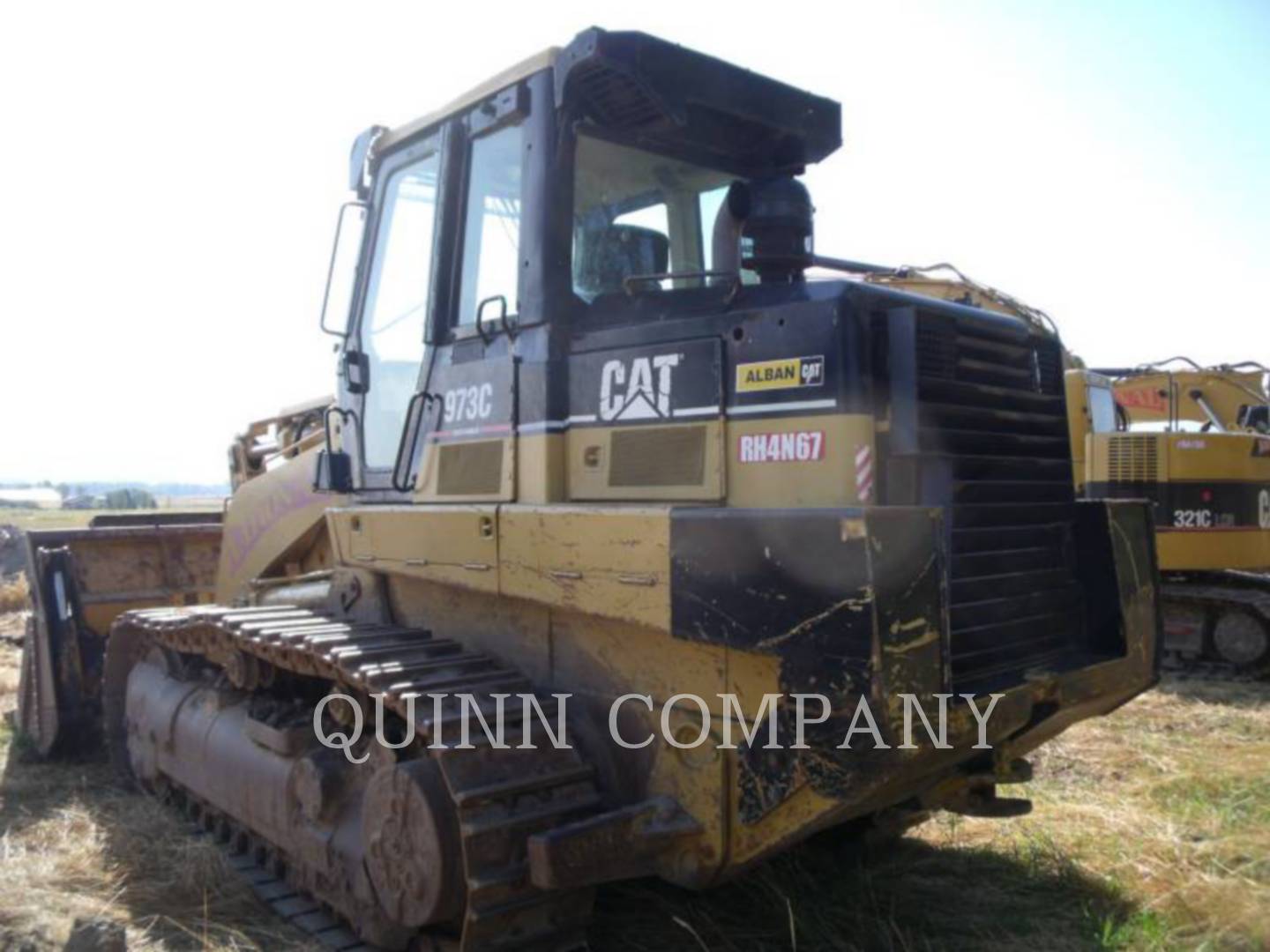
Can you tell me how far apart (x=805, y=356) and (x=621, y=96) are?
1290 mm

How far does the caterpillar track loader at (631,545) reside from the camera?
311cm

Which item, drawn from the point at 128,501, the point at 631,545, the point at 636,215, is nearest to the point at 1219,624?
the point at 636,215

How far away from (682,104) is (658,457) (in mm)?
1295

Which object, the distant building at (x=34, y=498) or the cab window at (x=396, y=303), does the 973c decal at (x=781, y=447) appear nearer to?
the cab window at (x=396, y=303)

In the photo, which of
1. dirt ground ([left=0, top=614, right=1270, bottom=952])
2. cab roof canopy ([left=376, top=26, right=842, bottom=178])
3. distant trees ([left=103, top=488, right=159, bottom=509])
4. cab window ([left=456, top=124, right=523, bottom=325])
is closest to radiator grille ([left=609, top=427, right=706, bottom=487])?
cab window ([left=456, top=124, right=523, bottom=325])

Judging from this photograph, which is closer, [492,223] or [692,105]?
[692,105]

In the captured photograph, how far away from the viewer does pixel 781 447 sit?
10.8 ft

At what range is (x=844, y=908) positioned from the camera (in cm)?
417

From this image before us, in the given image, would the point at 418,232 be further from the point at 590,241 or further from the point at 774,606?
the point at 774,606

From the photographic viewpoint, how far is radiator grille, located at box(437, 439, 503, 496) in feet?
13.4

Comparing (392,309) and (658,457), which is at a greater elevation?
(392,309)

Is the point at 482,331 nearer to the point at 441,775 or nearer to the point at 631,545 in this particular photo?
the point at 631,545

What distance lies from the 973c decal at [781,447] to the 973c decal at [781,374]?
15 centimetres

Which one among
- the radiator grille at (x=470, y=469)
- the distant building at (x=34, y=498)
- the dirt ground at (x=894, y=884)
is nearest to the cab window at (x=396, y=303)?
the radiator grille at (x=470, y=469)
